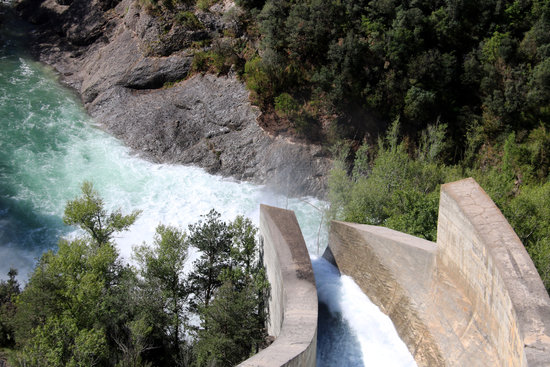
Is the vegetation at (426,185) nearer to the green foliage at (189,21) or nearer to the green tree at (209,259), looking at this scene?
the green tree at (209,259)

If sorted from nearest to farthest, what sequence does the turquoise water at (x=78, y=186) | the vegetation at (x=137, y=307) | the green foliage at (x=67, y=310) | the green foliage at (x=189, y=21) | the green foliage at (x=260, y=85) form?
1. the green foliage at (x=67, y=310)
2. the vegetation at (x=137, y=307)
3. the turquoise water at (x=78, y=186)
4. the green foliage at (x=260, y=85)
5. the green foliage at (x=189, y=21)

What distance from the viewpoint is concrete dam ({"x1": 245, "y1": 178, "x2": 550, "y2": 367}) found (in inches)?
414

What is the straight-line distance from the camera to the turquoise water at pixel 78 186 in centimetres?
2045

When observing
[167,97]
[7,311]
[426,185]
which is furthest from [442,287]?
[167,97]

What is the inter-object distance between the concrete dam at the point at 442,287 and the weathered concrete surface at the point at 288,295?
0.09 feet

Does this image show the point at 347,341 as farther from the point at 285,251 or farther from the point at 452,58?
the point at 452,58

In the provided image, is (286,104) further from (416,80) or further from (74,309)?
(74,309)

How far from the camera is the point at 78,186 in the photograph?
79.3 feet

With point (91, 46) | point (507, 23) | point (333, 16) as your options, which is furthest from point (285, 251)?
point (91, 46)

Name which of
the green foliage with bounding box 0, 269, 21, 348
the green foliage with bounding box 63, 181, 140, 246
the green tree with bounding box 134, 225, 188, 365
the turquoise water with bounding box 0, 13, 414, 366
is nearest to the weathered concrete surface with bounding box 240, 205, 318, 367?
the turquoise water with bounding box 0, 13, 414, 366

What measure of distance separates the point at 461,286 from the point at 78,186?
18838 millimetres

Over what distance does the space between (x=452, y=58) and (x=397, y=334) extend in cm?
1702

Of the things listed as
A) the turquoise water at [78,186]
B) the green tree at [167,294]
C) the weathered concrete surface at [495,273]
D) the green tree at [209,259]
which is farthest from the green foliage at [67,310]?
the weathered concrete surface at [495,273]

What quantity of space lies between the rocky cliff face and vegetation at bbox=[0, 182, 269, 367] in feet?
28.5
